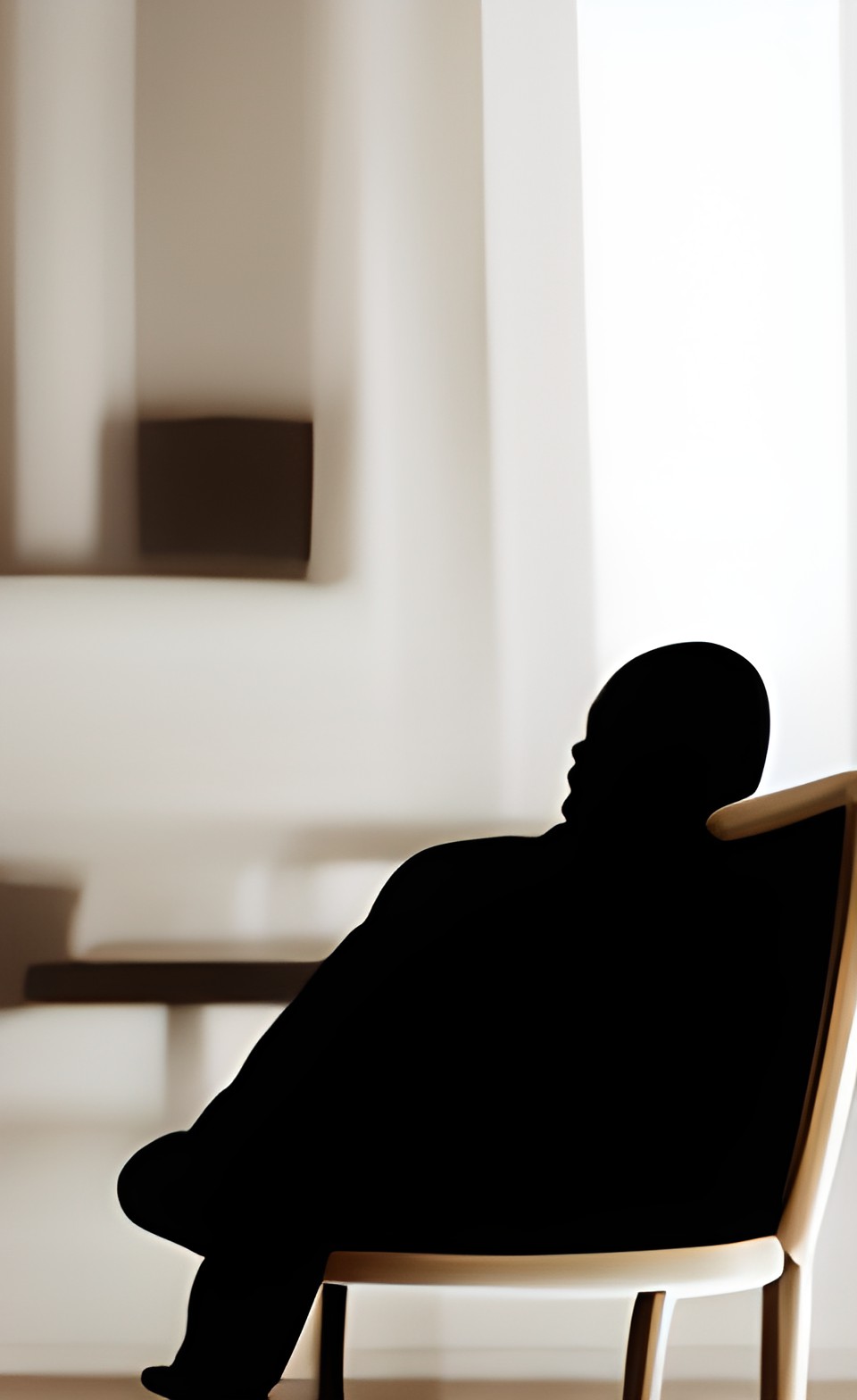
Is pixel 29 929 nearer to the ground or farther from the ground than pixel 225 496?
nearer to the ground

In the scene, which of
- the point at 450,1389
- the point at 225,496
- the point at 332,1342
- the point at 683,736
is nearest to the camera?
the point at 683,736

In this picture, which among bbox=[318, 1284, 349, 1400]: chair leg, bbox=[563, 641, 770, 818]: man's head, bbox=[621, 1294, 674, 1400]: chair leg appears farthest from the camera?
bbox=[318, 1284, 349, 1400]: chair leg

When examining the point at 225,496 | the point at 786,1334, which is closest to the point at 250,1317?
the point at 786,1334

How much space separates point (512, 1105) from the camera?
2.78ft

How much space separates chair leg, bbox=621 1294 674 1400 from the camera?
3.49 ft

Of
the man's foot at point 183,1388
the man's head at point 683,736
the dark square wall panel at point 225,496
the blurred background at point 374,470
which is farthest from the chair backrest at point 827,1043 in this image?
the dark square wall panel at point 225,496

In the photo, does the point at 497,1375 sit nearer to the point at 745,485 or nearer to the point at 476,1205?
the point at 476,1205

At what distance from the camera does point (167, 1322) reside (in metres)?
1.59

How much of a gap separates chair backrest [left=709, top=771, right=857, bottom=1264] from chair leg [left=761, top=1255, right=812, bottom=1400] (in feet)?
0.06

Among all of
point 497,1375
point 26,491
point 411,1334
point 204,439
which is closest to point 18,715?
point 26,491

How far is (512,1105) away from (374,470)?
41.6 inches

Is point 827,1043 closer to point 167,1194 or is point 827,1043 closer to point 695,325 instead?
point 167,1194

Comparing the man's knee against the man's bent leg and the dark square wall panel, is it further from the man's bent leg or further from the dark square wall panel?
the dark square wall panel

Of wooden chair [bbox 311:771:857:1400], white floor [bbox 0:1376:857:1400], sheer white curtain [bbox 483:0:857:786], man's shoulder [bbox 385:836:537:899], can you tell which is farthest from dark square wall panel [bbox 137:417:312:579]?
white floor [bbox 0:1376:857:1400]
